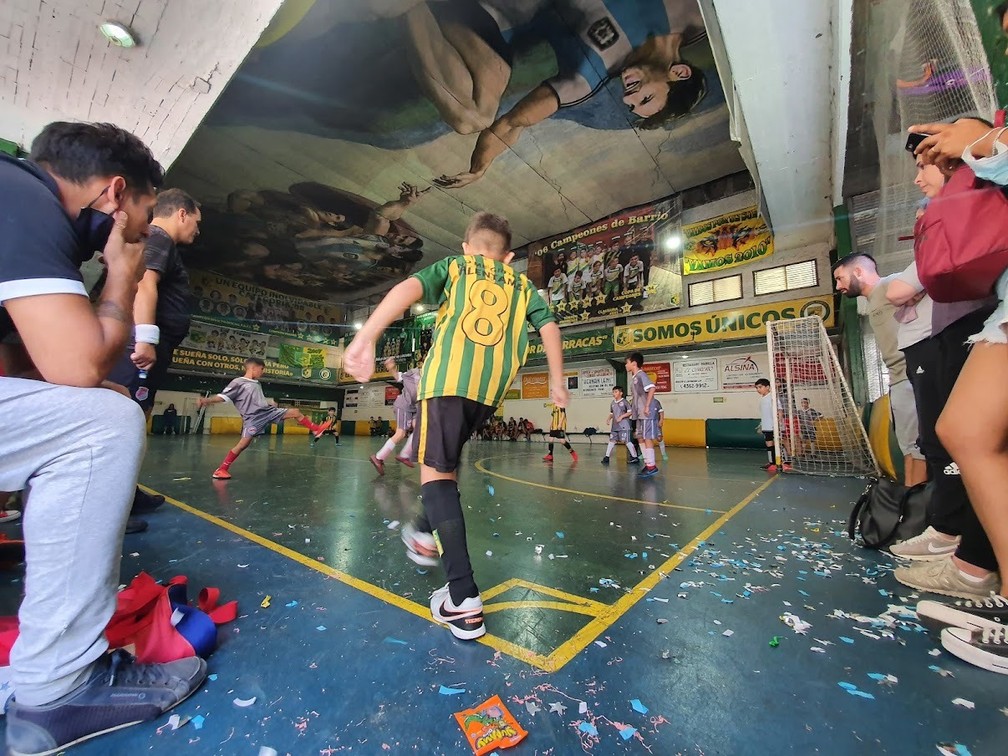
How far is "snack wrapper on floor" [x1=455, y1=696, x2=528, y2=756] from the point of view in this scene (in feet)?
2.87

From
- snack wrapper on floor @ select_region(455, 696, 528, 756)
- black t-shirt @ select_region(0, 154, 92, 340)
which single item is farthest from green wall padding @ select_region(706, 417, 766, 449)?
black t-shirt @ select_region(0, 154, 92, 340)

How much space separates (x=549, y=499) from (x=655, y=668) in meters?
2.57

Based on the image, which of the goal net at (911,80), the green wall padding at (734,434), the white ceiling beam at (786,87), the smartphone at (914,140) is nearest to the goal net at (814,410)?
the goal net at (911,80)

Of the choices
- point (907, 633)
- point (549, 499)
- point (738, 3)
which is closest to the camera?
point (907, 633)

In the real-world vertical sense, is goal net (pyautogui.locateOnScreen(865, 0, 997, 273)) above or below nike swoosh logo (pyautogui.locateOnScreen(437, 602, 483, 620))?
above

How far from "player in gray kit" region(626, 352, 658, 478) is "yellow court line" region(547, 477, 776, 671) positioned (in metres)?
3.45

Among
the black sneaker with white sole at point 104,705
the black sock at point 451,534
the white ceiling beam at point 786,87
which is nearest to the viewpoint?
the black sneaker with white sole at point 104,705

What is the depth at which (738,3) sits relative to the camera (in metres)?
4.30

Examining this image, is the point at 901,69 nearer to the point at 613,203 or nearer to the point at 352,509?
the point at 352,509

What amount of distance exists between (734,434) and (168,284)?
13290 mm

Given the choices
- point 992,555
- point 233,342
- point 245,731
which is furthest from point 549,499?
point 233,342

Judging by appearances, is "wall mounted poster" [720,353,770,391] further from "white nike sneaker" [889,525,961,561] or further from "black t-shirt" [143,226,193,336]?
"black t-shirt" [143,226,193,336]

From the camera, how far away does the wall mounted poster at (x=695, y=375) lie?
12938mm

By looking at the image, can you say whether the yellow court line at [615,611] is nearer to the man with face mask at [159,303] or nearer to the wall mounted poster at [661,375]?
the man with face mask at [159,303]
